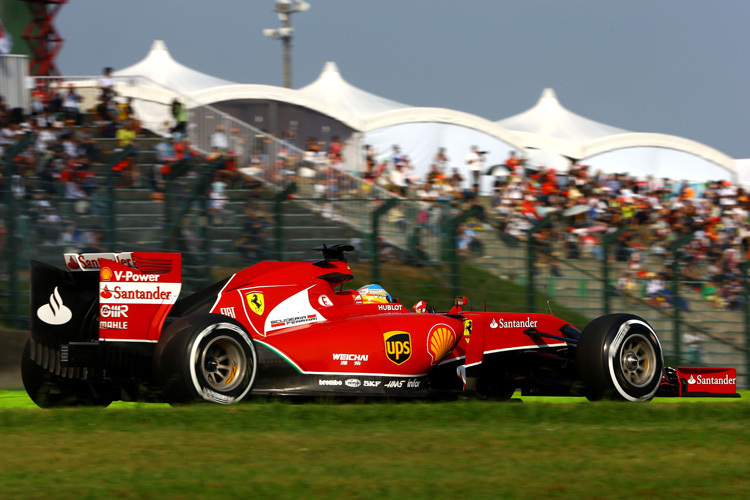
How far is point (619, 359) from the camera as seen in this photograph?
8.26m

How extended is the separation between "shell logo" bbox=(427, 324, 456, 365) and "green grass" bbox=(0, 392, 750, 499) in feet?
2.06

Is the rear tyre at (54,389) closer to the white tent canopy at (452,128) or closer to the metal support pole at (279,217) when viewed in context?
the metal support pole at (279,217)

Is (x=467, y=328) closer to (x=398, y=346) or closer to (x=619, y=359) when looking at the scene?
(x=398, y=346)

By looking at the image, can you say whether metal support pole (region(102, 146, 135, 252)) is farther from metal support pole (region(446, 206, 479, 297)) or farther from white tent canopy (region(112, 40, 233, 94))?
white tent canopy (region(112, 40, 233, 94))

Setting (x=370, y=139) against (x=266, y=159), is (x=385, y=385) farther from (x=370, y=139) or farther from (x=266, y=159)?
(x=370, y=139)

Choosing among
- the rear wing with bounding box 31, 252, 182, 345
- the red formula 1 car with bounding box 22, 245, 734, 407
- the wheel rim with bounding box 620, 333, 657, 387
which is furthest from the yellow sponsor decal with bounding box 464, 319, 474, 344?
the rear wing with bounding box 31, 252, 182, 345

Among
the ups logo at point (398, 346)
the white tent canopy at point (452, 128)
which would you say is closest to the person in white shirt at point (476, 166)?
the white tent canopy at point (452, 128)

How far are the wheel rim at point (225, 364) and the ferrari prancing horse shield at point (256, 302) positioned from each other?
0.49 m

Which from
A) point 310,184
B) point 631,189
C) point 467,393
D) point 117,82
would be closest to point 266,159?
point 310,184

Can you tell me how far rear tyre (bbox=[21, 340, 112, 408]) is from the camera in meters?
8.02

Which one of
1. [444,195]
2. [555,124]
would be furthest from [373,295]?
[555,124]

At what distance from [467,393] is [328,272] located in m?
1.51

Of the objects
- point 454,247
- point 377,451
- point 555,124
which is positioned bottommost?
point 377,451

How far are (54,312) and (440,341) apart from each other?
9.60 feet
